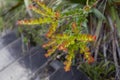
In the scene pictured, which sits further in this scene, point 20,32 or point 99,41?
point 20,32

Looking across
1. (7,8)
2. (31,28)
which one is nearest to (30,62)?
(31,28)

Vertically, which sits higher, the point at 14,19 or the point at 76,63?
the point at 14,19

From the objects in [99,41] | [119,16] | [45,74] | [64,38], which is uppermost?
[64,38]

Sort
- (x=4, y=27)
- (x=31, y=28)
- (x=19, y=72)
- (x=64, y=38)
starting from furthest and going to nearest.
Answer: (x=4, y=27) → (x=31, y=28) → (x=19, y=72) → (x=64, y=38)

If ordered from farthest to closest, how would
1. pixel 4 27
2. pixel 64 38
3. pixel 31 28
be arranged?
pixel 4 27 → pixel 31 28 → pixel 64 38

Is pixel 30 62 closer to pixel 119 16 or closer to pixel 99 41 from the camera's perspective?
pixel 99 41

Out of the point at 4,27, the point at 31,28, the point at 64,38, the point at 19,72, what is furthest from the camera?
the point at 4,27

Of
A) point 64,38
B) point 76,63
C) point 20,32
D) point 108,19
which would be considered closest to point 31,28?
point 20,32

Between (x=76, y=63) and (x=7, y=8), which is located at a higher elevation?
(x=7, y=8)

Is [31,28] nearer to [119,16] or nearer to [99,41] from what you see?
[99,41]
